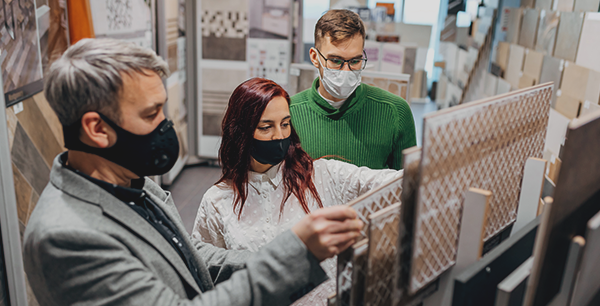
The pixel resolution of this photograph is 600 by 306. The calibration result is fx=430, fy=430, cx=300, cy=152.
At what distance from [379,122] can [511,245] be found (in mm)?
1197

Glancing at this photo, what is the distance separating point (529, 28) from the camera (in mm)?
3711

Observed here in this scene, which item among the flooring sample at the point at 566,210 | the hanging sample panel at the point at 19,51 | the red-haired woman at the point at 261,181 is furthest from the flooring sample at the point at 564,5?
the hanging sample panel at the point at 19,51

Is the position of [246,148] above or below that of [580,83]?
below

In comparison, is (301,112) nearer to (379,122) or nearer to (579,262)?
(379,122)

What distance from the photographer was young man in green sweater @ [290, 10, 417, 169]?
1.91 metres

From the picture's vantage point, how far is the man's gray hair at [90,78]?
84 centimetres

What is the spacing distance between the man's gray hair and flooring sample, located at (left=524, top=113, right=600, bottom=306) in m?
0.78

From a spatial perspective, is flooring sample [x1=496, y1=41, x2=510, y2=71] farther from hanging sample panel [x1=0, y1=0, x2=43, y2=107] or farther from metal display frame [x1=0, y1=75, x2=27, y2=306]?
metal display frame [x1=0, y1=75, x2=27, y2=306]

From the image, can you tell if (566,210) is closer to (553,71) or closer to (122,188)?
(122,188)

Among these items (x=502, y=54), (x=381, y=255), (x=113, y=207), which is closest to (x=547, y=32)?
(x=502, y=54)

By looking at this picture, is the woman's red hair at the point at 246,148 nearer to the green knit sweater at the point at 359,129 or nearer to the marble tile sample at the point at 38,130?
the green knit sweater at the point at 359,129

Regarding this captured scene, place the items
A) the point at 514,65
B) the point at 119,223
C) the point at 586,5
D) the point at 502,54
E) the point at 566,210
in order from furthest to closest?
the point at 502,54, the point at 514,65, the point at 586,5, the point at 119,223, the point at 566,210

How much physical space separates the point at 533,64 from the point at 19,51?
352cm

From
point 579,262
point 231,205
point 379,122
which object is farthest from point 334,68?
point 579,262
